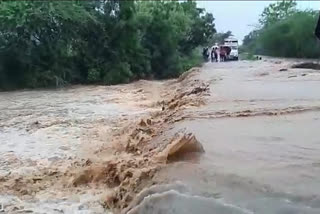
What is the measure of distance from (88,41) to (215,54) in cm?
1462

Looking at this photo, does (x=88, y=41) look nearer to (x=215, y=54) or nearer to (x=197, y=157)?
(x=215, y=54)

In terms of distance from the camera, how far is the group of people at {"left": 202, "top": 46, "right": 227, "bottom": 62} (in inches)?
1428

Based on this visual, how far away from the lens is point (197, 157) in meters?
5.28

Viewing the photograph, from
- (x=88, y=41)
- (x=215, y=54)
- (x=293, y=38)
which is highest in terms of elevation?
(x=88, y=41)

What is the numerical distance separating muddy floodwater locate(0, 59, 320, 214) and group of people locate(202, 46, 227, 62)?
2366 centimetres

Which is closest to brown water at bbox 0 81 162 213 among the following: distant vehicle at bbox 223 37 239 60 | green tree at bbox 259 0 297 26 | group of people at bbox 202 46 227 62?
group of people at bbox 202 46 227 62

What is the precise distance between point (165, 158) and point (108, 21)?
62.7 feet

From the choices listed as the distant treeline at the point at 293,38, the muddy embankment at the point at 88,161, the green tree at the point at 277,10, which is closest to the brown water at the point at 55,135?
the muddy embankment at the point at 88,161

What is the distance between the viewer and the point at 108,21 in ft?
78.1

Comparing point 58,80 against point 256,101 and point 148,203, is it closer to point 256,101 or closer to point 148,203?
point 256,101

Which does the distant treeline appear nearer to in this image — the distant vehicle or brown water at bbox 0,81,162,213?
the distant vehicle

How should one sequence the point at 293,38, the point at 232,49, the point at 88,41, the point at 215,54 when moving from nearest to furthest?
the point at 88,41 < the point at 293,38 < the point at 215,54 < the point at 232,49

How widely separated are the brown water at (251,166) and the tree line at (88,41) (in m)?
14.0

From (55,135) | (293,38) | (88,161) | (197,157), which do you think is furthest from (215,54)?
(197,157)
